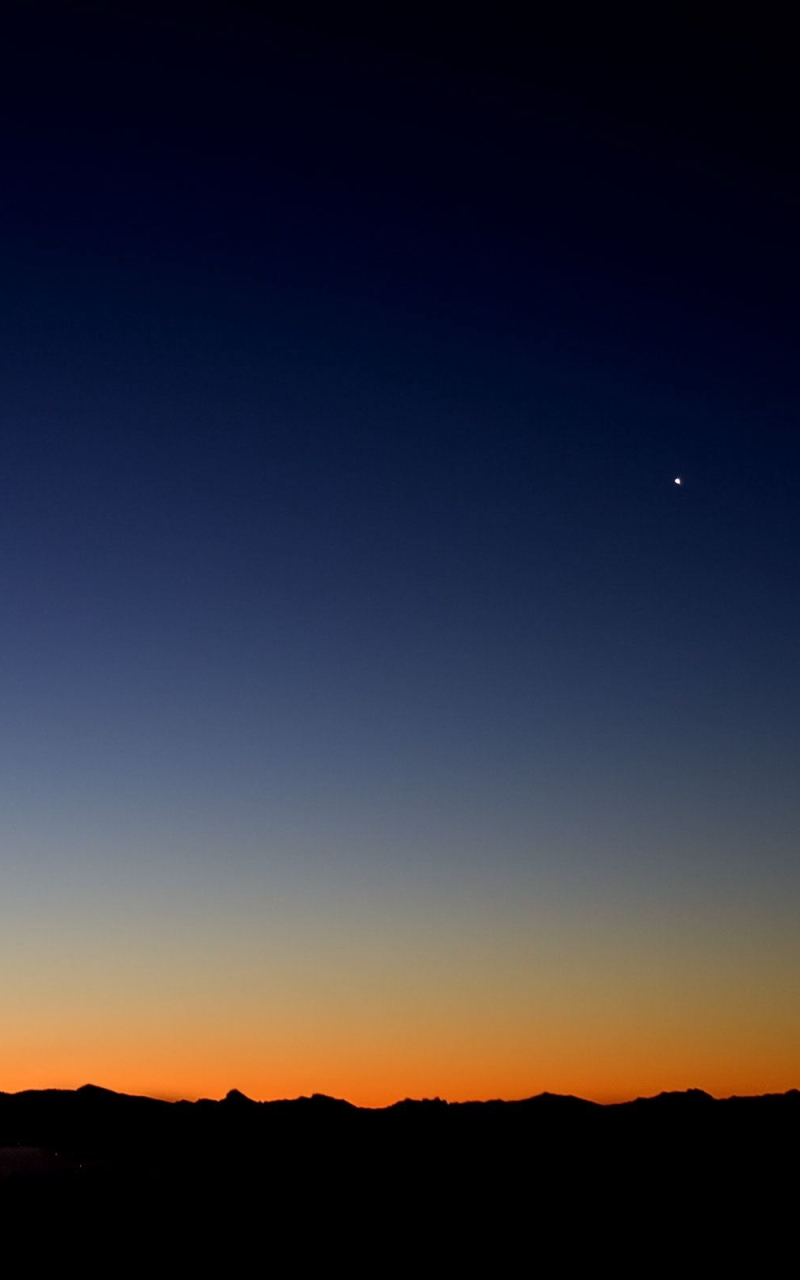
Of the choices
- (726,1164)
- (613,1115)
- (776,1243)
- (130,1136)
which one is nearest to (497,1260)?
(776,1243)

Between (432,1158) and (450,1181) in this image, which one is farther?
(432,1158)

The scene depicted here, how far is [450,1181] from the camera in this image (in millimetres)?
42000

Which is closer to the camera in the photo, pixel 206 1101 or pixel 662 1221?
pixel 662 1221

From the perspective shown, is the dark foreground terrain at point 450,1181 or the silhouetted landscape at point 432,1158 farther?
the silhouetted landscape at point 432,1158

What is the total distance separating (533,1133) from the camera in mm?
47781

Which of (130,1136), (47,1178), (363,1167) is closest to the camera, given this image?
(47,1178)

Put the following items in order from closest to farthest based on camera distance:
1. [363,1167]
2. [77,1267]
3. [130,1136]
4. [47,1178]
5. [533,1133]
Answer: [77,1267], [47,1178], [363,1167], [533,1133], [130,1136]

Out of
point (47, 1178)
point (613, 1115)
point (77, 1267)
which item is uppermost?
point (613, 1115)

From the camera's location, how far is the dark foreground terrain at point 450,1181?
3622 centimetres

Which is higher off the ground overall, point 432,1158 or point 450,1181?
point 432,1158

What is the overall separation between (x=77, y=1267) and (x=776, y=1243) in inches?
876

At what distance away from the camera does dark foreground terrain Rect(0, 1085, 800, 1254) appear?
36219 mm

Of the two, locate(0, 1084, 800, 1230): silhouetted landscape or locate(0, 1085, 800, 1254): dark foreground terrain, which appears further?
locate(0, 1084, 800, 1230): silhouetted landscape

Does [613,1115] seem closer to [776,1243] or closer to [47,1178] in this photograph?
[776,1243]
